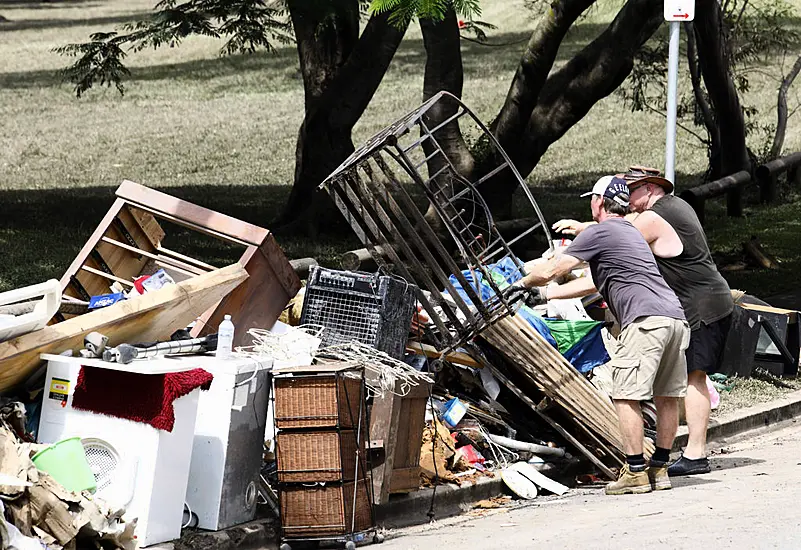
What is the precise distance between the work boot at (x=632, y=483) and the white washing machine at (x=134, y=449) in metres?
2.70

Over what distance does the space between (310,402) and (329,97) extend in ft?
30.4

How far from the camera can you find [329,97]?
15.1m

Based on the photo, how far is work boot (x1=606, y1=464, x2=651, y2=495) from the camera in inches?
285

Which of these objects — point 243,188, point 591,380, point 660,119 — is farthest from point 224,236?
point 660,119

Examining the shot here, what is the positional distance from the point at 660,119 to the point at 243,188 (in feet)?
40.2

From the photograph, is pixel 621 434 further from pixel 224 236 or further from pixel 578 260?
pixel 224 236

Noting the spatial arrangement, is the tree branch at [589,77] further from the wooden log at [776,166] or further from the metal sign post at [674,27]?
the wooden log at [776,166]

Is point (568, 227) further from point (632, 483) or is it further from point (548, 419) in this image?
point (632, 483)

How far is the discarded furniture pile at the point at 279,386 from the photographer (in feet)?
18.7

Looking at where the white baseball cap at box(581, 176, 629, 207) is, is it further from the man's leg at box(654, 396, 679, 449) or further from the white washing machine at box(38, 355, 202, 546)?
the white washing machine at box(38, 355, 202, 546)

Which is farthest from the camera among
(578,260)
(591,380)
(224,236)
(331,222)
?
(331,222)

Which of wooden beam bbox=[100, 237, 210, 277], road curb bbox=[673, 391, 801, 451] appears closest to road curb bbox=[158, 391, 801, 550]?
road curb bbox=[673, 391, 801, 451]

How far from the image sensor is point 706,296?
7988 millimetres

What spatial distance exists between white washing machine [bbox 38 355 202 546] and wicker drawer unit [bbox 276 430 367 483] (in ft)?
1.82
